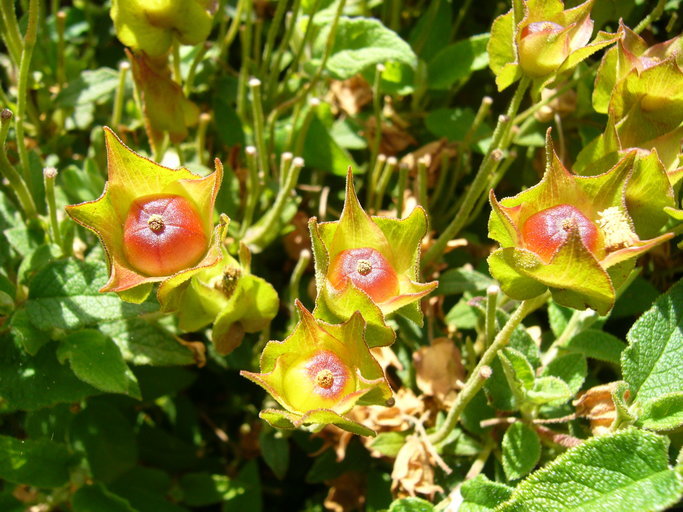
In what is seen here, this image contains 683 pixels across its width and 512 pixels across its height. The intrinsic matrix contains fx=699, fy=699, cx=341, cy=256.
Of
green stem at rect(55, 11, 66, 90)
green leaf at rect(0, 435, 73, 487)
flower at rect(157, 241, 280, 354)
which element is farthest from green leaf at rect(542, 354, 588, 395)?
green stem at rect(55, 11, 66, 90)

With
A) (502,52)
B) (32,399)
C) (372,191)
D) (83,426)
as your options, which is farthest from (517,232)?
(83,426)

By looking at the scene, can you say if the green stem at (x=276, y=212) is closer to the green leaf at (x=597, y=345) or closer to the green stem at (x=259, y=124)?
the green stem at (x=259, y=124)

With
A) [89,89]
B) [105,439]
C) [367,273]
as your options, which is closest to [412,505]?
[367,273]

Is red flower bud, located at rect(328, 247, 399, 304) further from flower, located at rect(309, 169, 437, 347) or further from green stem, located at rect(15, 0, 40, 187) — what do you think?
green stem, located at rect(15, 0, 40, 187)

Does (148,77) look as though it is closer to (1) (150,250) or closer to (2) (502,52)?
(1) (150,250)

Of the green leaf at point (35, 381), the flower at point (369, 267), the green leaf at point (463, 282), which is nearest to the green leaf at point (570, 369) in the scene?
the green leaf at point (463, 282)

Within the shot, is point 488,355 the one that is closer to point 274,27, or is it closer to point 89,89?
point 274,27
